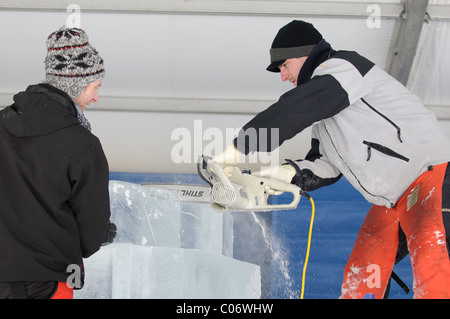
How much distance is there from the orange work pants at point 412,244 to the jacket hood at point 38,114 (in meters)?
1.42

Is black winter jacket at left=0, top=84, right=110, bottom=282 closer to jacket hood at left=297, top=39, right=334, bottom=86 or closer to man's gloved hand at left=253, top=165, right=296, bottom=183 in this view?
man's gloved hand at left=253, top=165, right=296, bottom=183

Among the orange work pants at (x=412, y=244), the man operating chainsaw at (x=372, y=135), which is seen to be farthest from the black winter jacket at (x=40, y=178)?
the orange work pants at (x=412, y=244)

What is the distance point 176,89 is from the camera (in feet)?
13.1

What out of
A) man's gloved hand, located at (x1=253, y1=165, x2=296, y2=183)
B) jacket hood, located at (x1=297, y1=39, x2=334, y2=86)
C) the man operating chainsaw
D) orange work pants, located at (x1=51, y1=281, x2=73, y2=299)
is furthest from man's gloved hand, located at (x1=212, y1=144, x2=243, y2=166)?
orange work pants, located at (x1=51, y1=281, x2=73, y2=299)

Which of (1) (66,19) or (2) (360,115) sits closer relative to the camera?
(2) (360,115)

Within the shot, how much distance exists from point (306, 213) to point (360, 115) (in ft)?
4.57

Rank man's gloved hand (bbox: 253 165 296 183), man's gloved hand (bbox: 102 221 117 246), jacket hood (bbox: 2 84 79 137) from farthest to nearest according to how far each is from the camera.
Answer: man's gloved hand (bbox: 253 165 296 183)
man's gloved hand (bbox: 102 221 117 246)
jacket hood (bbox: 2 84 79 137)

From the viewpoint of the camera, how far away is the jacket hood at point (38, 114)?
1.57 m

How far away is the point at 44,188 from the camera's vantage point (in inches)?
62.4

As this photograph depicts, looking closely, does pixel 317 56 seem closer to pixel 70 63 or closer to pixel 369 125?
pixel 369 125

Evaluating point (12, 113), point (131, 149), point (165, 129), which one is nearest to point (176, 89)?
point (165, 129)

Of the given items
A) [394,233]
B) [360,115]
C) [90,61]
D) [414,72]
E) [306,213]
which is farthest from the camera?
[414,72]

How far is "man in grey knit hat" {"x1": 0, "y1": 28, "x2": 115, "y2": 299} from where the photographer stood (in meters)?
1.58
